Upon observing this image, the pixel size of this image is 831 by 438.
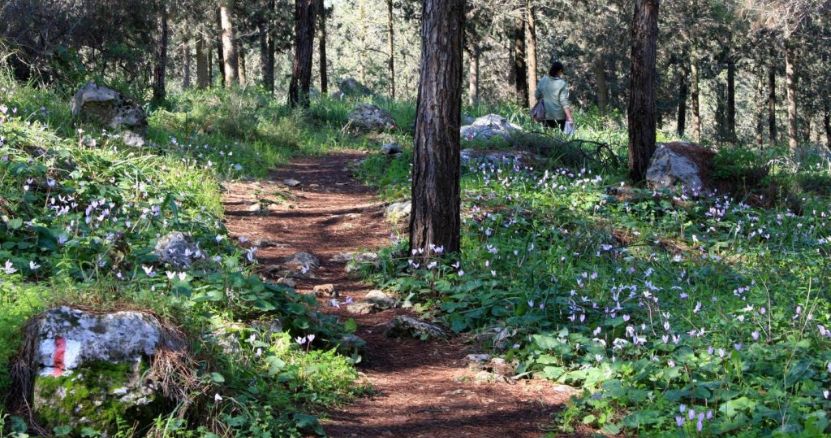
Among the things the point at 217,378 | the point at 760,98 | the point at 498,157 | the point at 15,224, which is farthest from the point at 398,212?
the point at 760,98

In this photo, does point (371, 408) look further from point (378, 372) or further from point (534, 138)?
point (534, 138)

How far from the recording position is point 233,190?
9.73m

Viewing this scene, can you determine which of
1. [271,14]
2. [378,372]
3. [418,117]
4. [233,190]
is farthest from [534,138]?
[271,14]

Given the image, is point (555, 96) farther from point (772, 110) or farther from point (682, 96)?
point (682, 96)

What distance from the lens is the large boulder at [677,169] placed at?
9758 millimetres

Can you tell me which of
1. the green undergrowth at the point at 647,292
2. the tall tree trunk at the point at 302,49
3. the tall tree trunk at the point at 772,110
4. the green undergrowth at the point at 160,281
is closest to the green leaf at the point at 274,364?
the green undergrowth at the point at 160,281

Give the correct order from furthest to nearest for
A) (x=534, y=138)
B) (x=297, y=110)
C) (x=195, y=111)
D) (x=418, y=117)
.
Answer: (x=297, y=110) → (x=195, y=111) → (x=534, y=138) → (x=418, y=117)

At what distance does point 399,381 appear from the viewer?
4496mm

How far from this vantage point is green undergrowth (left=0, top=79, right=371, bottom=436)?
344 cm

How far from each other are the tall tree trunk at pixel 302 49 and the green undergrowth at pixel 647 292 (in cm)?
773

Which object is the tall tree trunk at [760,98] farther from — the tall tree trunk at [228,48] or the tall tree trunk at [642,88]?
the tall tree trunk at [642,88]

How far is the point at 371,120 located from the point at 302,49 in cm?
284

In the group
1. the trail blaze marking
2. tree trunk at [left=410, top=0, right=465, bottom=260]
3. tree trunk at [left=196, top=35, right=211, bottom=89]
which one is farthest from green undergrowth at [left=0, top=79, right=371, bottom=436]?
tree trunk at [left=196, top=35, right=211, bottom=89]

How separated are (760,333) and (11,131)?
629cm
